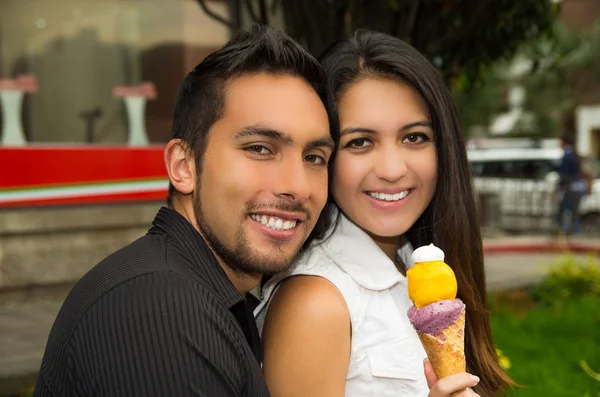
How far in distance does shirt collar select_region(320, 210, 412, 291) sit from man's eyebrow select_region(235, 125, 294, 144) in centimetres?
52

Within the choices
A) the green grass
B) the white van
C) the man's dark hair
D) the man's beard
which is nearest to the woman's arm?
the man's beard

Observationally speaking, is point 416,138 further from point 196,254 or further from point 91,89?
point 91,89

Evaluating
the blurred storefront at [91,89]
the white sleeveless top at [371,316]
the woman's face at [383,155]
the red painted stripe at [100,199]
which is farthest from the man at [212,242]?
the blurred storefront at [91,89]

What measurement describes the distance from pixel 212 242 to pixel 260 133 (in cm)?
33

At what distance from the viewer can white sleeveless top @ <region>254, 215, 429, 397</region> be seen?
6.85 ft

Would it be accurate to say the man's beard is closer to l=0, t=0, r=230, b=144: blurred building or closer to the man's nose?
the man's nose

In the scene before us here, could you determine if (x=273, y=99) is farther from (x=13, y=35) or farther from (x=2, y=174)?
(x=13, y=35)

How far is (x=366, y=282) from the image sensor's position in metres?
2.18

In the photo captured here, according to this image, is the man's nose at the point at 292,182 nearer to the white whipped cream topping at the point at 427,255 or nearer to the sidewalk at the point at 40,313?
the white whipped cream topping at the point at 427,255

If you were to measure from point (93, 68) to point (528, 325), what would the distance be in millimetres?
5684

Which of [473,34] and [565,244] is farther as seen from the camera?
[565,244]

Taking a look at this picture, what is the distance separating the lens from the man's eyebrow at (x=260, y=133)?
1.90 m

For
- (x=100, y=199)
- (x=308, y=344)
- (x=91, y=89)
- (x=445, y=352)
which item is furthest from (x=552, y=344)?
(x=91, y=89)

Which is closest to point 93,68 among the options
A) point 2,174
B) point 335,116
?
point 2,174
